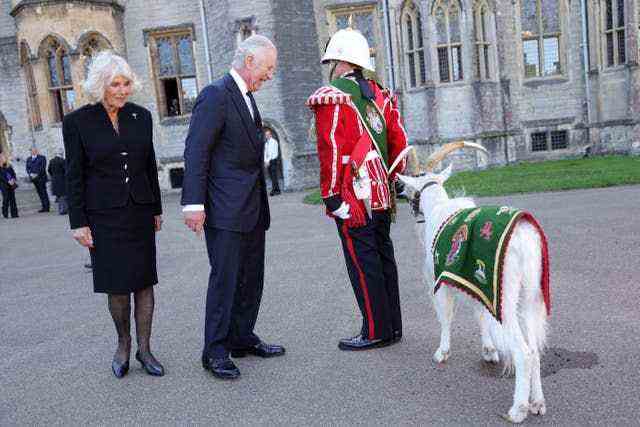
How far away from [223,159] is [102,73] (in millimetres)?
995

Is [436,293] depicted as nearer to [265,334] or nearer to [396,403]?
[396,403]

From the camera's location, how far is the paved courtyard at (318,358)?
3.44 metres

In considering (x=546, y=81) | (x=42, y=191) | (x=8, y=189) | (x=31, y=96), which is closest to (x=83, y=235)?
(x=8, y=189)

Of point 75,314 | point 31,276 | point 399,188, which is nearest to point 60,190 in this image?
point 31,276

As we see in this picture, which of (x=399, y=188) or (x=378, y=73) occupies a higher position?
(x=378, y=73)

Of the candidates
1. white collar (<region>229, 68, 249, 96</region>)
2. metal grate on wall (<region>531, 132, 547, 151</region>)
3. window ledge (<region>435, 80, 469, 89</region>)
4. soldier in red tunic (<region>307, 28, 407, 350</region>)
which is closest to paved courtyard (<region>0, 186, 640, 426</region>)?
soldier in red tunic (<region>307, 28, 407, 350</region>)

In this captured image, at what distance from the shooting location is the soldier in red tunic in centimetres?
420

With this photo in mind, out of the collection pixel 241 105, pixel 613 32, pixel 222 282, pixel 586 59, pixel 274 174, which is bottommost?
pixel 222 282

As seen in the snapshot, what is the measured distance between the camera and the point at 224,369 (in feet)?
13.4

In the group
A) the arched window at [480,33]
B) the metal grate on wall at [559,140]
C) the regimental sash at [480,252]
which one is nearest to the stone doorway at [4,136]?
the arched window at [480,33]

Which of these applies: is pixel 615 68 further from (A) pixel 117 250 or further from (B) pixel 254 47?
(A) pixel 117 250

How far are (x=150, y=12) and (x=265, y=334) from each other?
1908 centimetres

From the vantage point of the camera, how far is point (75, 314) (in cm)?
596

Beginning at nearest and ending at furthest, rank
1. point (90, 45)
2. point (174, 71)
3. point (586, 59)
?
point (586, 59), point (90, 45), point (174, 71)
